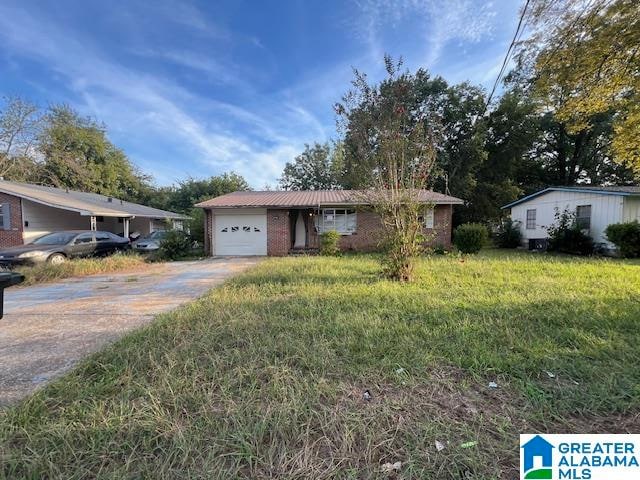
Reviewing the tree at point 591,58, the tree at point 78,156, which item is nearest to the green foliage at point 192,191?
the tree at point 78,156

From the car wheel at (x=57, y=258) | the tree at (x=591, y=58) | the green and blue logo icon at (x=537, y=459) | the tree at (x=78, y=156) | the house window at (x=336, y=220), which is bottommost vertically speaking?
the green and blue logo icon at (x=537, y=459)

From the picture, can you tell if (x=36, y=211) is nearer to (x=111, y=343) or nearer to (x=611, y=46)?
(x=111, y=343)

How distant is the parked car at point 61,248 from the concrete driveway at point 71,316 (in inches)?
95.8

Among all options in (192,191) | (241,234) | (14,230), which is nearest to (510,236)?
(241,234)

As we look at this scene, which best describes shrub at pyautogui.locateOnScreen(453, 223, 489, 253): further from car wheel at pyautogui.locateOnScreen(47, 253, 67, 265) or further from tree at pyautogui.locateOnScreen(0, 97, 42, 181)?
tree at pyautogui.locateOnScreen(0, 97, 42, 181)

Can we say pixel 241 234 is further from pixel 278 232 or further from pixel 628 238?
pixel 628 238

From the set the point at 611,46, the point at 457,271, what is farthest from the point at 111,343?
the point at 611,46

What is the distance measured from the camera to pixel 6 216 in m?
13.7

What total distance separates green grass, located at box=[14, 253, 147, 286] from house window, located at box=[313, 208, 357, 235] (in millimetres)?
7786

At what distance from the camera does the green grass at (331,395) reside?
1813mm

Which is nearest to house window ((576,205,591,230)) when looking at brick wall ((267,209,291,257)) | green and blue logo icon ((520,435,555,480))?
brick wall ((267,209,291,257))

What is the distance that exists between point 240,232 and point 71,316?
387 inches

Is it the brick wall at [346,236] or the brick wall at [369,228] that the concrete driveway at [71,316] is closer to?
the brick wall at [346,236]

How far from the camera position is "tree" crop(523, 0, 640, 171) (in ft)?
17.5
